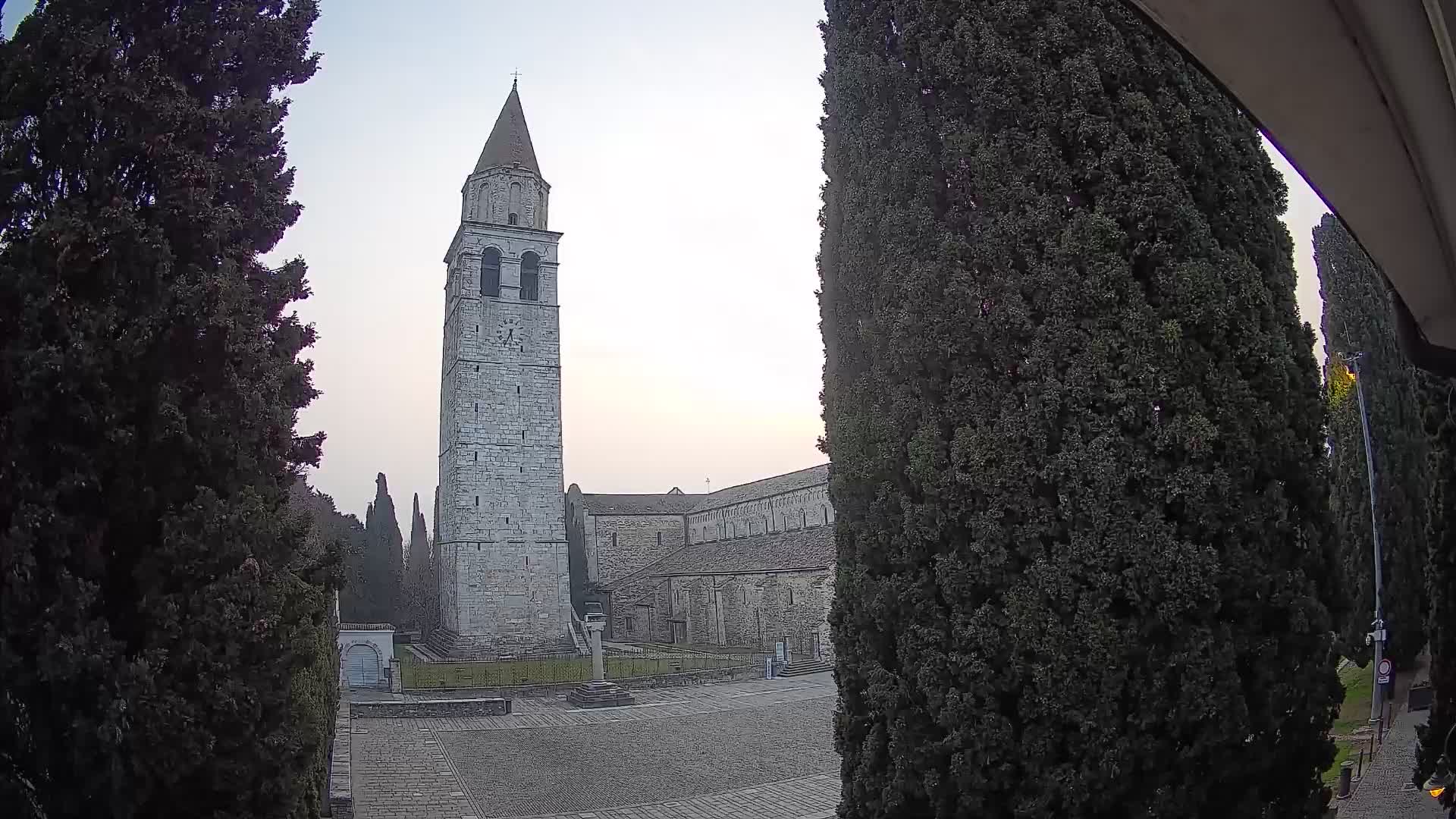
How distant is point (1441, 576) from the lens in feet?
22.2

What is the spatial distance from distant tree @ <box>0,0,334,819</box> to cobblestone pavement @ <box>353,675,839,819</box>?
28.5 ft

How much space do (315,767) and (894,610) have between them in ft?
14.4

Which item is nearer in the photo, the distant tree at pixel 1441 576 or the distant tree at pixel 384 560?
the distant tree at pixel 1441 576

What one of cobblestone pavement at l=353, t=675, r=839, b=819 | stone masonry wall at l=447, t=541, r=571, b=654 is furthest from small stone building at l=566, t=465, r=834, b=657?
cobblestone pavement at l=353, t=675, r=839, b=819

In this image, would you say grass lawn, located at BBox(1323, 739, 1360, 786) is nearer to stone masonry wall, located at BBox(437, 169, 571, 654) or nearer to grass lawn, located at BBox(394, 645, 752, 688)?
grass lawn, located at BBox(394, 645, 752, 688)

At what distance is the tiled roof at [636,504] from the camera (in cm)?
5028

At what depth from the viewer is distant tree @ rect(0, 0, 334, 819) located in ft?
14.2

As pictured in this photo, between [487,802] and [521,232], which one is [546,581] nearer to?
[521,232]

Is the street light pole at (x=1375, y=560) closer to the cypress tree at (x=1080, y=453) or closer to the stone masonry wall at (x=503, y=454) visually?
the cypress tree at (x=1080, y=453)

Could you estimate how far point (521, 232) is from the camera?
37.7 metres

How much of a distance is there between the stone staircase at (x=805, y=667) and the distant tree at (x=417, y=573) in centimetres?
2202

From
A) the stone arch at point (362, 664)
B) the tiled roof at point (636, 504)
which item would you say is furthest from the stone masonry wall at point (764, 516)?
the stone arch at point (362, 664)

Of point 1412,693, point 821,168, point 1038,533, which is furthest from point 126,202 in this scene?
point 1412,693

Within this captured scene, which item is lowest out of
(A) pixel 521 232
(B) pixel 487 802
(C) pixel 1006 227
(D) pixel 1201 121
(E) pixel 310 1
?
(B) pixel 487 802
